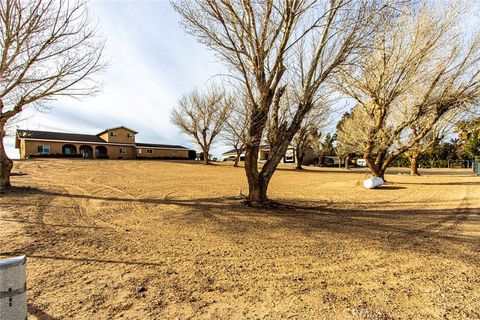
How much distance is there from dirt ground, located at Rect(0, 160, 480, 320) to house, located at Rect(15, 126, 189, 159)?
29.5 m

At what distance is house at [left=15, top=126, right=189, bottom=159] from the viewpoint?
30.4 m

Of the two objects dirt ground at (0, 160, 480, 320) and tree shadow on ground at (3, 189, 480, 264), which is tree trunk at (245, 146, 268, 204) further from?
dirt ground at (0, 160, 480, 320)

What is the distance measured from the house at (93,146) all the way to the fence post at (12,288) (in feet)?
115

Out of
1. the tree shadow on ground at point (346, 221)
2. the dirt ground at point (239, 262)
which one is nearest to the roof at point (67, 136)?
the tree shadow on ground at point (346, 221)

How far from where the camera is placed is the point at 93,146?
35.6 metres

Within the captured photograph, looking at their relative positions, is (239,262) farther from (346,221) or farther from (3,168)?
(3,168)

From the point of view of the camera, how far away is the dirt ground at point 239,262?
2535 millimetres

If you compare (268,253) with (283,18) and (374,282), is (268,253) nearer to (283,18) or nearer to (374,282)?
(374,282)

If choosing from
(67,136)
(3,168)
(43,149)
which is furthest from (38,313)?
(67,136)

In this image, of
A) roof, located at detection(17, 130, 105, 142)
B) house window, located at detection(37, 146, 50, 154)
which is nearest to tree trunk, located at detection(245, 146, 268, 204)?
roof, located at detection(17, 130, 105, 142)

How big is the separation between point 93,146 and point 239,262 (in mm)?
38283

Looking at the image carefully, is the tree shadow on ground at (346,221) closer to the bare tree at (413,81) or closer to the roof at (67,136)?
the bare tree at (413,81)

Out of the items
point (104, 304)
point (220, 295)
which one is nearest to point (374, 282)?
point (220, 295)

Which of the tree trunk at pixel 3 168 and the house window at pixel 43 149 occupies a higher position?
the house window at pixel 43 149
